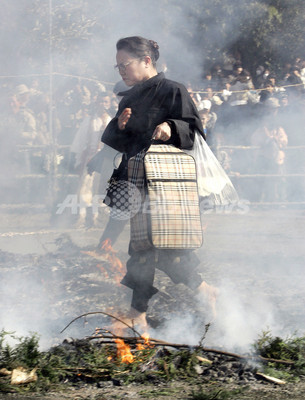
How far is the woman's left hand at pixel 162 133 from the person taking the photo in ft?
10.7

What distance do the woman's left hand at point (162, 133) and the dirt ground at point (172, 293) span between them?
1.08 metres

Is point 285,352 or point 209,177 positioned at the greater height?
point 209,177

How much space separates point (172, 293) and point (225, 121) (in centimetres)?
612

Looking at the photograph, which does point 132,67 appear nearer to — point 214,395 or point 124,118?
point 124,118

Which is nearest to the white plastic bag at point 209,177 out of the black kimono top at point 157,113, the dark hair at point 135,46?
the black kimono top at point 157,113

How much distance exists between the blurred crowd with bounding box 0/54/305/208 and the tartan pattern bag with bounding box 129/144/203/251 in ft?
17.6

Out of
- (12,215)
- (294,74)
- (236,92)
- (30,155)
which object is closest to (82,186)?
(12,215)

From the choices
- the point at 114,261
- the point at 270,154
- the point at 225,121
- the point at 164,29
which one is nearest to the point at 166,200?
the point at 114,261

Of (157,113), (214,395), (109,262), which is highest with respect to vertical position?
(157,113)

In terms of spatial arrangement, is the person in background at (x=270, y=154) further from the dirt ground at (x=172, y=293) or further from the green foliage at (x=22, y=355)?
the green foliage at (x=22, y=355)

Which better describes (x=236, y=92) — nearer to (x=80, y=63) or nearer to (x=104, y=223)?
(x=80, y=63)

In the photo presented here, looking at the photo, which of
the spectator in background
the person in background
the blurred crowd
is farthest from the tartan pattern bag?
the person in background

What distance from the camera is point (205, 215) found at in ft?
26.0

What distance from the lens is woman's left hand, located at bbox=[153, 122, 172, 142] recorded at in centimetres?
326
